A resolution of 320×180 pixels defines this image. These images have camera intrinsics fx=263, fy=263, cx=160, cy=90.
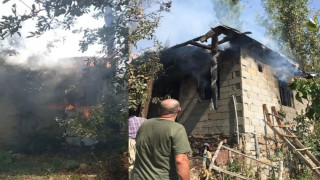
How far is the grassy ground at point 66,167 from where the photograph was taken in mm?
2254

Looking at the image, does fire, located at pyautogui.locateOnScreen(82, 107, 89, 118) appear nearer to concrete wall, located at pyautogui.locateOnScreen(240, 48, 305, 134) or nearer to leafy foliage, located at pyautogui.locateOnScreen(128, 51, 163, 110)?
leafy foliage, located at pyautogui.locateOnScreen(128, 51, 163, 110)

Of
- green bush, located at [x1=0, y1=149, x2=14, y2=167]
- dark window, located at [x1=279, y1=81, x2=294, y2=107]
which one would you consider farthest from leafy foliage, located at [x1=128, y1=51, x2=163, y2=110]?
dark window, located at [x1=279, y1=81, x2=294, y2=107]

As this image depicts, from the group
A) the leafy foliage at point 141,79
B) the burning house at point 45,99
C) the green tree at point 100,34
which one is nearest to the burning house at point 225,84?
the leafy foliage at point 141,79

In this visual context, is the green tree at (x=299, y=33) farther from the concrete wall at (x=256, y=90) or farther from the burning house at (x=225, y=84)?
the concrete wall at (x=256, y=90)

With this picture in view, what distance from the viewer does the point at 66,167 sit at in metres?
2.51

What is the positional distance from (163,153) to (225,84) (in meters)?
5.44

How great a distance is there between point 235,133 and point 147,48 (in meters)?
3.20

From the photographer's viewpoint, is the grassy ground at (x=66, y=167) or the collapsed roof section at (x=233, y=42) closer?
the grassy ground at (x=66, y=167)

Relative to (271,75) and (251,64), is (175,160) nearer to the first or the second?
(251,64)

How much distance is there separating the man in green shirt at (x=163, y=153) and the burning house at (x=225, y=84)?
471 centimetres

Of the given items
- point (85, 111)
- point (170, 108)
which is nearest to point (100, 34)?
point (85, 111)

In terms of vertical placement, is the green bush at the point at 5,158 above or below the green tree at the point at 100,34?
below

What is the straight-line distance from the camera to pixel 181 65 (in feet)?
27.2

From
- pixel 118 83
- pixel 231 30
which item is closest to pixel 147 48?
pixel 231 30
